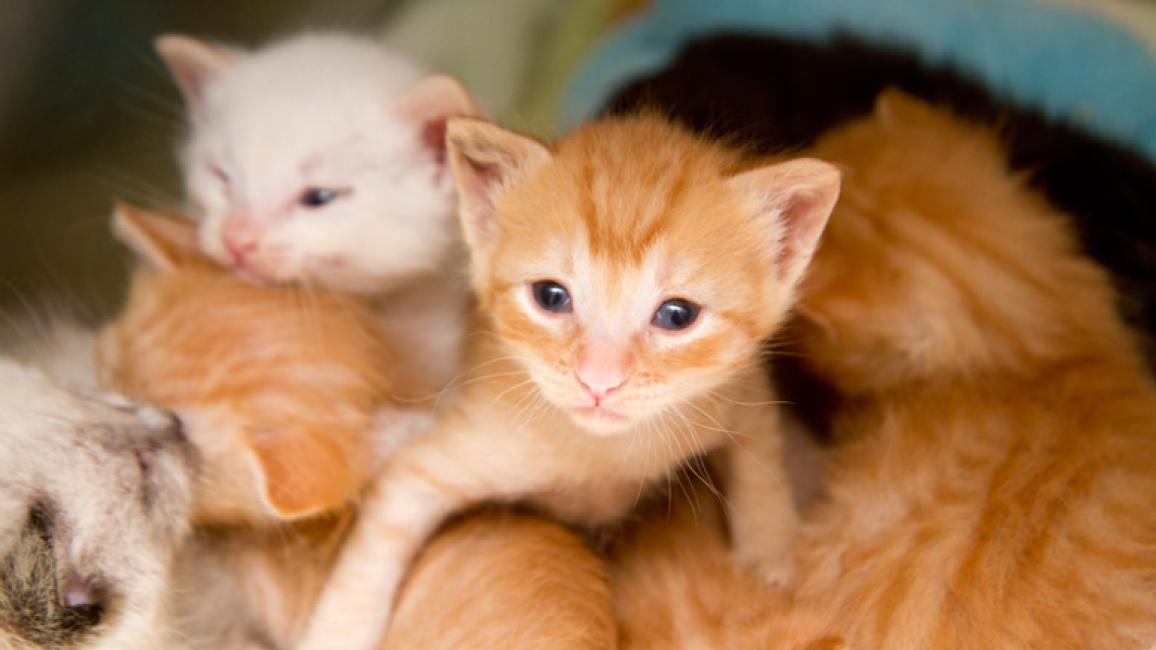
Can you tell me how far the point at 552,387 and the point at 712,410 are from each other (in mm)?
305

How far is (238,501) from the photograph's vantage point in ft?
5.18

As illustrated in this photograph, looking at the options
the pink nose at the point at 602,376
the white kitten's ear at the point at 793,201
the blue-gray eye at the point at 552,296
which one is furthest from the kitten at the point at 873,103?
the pink nose at the point at 602,376

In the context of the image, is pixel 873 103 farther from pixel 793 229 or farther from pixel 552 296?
pixel 552 296

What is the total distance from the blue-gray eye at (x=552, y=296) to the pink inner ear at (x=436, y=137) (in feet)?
1.75

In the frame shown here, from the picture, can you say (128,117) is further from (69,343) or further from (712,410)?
(712,410)

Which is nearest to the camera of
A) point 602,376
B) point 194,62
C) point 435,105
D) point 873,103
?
point 602,376

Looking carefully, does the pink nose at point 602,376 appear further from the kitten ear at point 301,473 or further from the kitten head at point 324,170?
the kitten head at point 324,170

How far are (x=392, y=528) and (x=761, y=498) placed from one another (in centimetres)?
59

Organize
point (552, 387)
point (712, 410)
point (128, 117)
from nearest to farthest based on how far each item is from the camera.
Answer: point (552, 387)
point (712, 410)
point (128, 117)

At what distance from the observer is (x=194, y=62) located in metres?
1.90

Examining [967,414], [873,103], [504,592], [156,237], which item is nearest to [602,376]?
[504,592]

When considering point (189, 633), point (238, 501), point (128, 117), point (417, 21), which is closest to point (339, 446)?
point (238, 501)

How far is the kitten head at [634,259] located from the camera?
129cm

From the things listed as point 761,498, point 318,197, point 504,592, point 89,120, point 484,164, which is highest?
point 484,164
